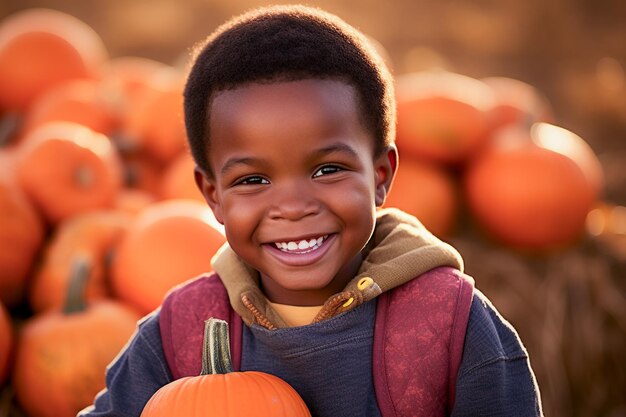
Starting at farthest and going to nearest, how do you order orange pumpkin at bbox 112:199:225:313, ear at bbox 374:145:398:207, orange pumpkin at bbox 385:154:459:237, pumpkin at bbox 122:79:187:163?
pumpkin at bbox 122:79:187:163 < orange pumpkin at bbox 385:154:459:237 < orange pumpkin at bbox 112:199:225:313 < ear at bbox 374:145:398:207

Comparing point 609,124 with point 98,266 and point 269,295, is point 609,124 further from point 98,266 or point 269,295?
point 269,295

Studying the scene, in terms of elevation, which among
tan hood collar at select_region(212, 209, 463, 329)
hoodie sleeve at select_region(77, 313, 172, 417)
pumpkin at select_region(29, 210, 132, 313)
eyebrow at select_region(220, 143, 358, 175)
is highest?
eyebrow at select_region(220, 143, 358, 175)

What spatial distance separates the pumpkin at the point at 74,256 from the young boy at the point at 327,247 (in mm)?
1158

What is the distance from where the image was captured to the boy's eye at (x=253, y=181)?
2.06 metres

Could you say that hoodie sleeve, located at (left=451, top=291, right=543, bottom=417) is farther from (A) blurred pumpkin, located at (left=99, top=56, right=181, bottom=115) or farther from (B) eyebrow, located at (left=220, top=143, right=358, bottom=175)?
(A) blurred pumpkin, located at (left=99, top=56, right=181, bottom=115)

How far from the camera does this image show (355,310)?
7.04 ft

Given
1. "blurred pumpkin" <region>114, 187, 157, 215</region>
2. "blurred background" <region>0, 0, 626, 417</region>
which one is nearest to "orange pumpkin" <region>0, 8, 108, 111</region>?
"blurred background" <region>0, 0, 626, 417</region>

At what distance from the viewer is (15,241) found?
3.36 metres

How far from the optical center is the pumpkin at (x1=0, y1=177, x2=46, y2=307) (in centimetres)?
333

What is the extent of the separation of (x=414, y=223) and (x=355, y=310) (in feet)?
1.24

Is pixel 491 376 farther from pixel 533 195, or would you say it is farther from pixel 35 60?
pixel 35 60

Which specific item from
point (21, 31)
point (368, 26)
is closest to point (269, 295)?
point (21, 31)

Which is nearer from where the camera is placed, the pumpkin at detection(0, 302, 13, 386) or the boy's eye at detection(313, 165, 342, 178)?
the boy's eye at detection(313, 165, 342, 178)

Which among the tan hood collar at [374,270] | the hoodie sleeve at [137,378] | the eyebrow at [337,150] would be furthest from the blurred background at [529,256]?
the eyebrow at [337,150]
